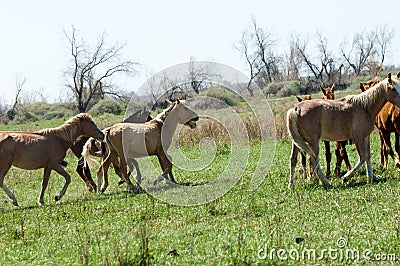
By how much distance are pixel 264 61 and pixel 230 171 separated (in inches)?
2438

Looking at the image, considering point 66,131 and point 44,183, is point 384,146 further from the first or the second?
point 44,183

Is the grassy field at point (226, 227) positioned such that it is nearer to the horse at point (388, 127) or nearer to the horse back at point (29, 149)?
the horse at point (388, 127)

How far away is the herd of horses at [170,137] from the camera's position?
1098 cm

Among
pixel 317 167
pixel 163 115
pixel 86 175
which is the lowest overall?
pixel 86 175

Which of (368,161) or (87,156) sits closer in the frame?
(368,161)

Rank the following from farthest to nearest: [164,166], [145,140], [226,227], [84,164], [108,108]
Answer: [108,108]
[84,164]
[164,166]
[145,140]
[226,227]

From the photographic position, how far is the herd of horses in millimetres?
10984

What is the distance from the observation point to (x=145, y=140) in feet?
44.1

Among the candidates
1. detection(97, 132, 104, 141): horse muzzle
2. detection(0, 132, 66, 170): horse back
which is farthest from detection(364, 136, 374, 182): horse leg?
detection(0, 132, 66, 170): horse back

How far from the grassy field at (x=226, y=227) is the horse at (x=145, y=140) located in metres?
0.97

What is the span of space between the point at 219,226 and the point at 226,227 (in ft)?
0.63

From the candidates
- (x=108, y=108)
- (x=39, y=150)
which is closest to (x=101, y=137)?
(x=39, y=150)

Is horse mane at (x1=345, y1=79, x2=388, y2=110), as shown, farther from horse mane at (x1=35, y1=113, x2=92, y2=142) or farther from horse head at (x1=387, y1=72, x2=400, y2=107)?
horse mane at (x1=35, y1=113, x2=92, y2=142)

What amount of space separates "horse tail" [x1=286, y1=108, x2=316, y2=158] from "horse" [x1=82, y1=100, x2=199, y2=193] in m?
3.73
